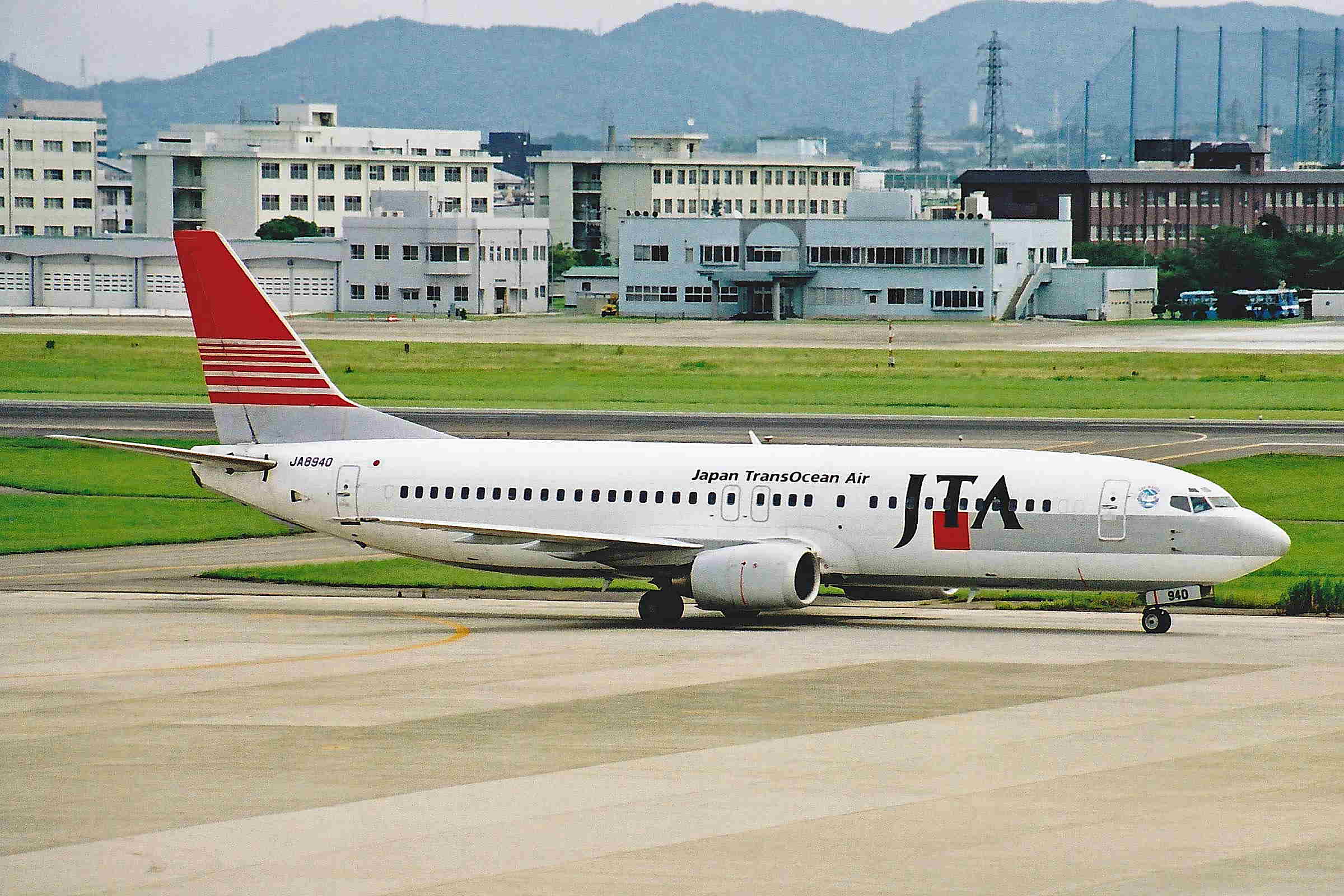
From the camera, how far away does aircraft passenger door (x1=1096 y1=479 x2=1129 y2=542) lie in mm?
44844

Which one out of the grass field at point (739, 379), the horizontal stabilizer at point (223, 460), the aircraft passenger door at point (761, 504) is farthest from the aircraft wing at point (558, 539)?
the grass field at point (739, 379)

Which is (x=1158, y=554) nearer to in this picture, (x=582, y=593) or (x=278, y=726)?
(x=582, y=593)

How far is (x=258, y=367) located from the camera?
52406mm

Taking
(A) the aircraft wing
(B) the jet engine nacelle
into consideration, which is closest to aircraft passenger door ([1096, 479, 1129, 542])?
(B) the jet engine nacelle

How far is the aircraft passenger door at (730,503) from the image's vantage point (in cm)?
4759

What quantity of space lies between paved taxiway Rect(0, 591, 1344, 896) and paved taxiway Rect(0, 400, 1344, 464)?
37706 mm

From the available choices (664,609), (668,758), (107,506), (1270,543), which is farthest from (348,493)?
(1270,543)

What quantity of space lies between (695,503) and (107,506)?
→ 97.0 feet

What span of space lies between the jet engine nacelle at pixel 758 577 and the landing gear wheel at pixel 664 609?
3.95ft

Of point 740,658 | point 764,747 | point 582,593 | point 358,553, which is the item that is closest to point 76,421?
point 358,553

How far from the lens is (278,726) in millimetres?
33375

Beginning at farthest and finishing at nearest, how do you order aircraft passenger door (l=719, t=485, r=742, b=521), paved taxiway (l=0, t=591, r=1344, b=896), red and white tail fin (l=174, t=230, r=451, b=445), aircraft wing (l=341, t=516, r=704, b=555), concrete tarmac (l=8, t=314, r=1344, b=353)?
concrete tarmac (l=8, t=314, r=1344, b=353) → red and white tail fin (l=174, t=230, r=451, b=445) → aircraft passenger door (l=719, t=485, r=742, b=521) → aircraft wing (l=341, t=516, r=704, b=555) → paved taxiway (l=0, t=591, r=1344, b=896)

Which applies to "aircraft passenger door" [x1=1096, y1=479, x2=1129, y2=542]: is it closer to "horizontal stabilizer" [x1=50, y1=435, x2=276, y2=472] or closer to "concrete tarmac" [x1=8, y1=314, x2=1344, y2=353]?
"horizontal stabilizer" [x1=50, y1=435, x2=276, y2=472]

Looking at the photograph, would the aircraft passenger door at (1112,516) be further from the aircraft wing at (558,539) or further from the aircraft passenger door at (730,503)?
the aircraft wing at (558,539)
